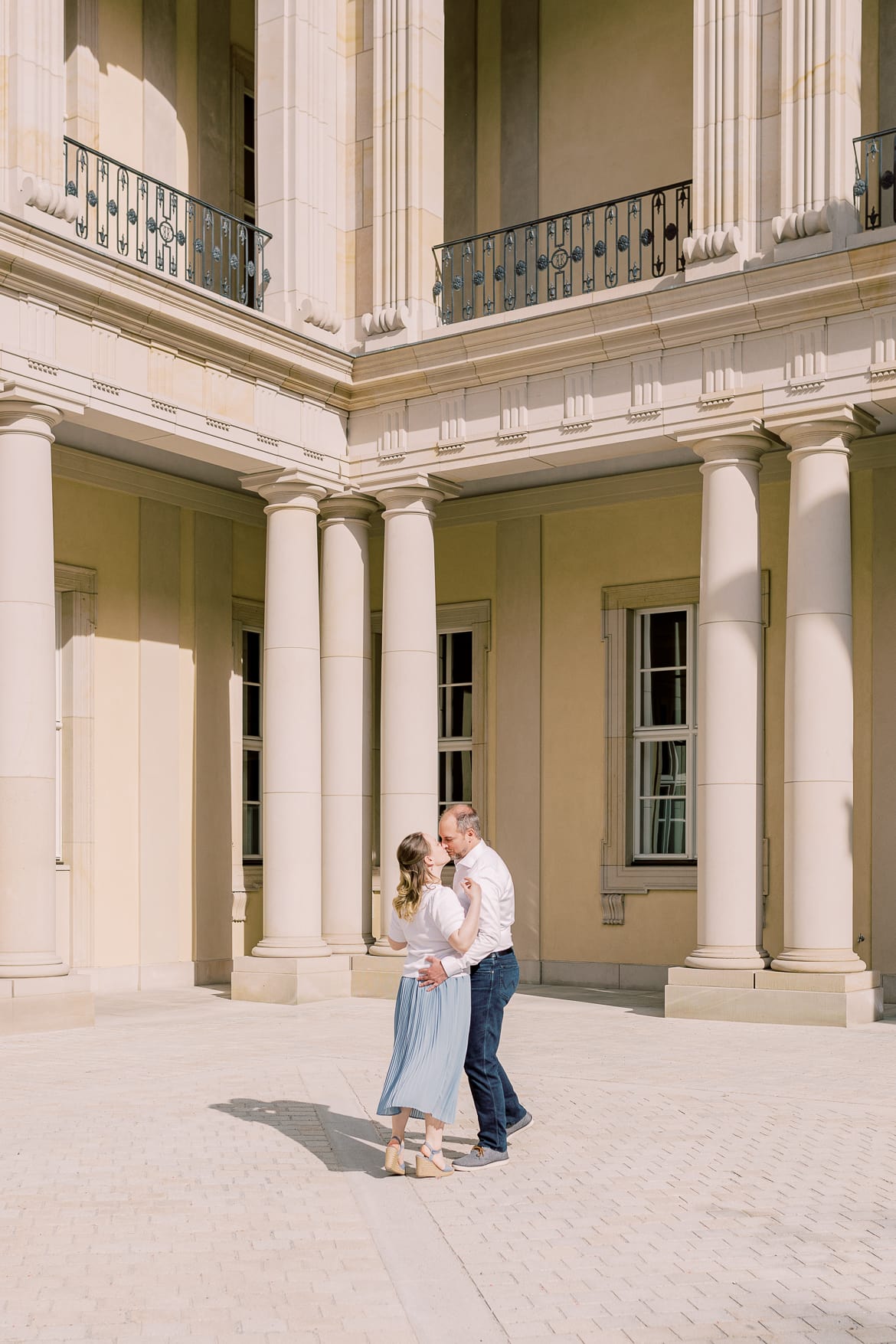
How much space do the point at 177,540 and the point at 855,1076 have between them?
10.6 metres

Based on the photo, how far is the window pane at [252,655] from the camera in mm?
19469

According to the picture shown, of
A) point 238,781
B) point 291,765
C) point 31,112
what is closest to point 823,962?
point 291,765

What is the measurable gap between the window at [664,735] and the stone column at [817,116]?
522cm

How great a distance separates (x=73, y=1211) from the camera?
6586mm

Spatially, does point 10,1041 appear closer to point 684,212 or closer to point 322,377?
point 322,377

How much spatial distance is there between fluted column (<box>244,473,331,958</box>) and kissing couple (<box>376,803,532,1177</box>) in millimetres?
8208

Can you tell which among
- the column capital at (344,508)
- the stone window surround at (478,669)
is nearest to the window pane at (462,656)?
the stone window surround at (478,669)

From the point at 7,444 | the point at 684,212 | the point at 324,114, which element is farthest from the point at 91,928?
the point at 684,212

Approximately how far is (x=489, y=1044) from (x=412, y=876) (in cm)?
98

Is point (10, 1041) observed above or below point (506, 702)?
below

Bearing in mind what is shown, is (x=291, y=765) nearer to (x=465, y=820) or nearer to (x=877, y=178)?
(x=877, y=178)

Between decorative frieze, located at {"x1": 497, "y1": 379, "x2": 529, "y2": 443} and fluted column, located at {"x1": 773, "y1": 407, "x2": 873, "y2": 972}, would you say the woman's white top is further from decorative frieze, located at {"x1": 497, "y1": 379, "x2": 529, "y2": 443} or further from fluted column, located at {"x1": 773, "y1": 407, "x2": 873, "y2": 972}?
decorative frieze, located at {"x1": 497, "y1": 379, "x2": 529, "y2": 443}

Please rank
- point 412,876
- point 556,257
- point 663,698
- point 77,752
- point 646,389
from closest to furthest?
point 412,876, point 646,389, point 77,752, point 556,257, point 663,698

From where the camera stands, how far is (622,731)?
17.8m
